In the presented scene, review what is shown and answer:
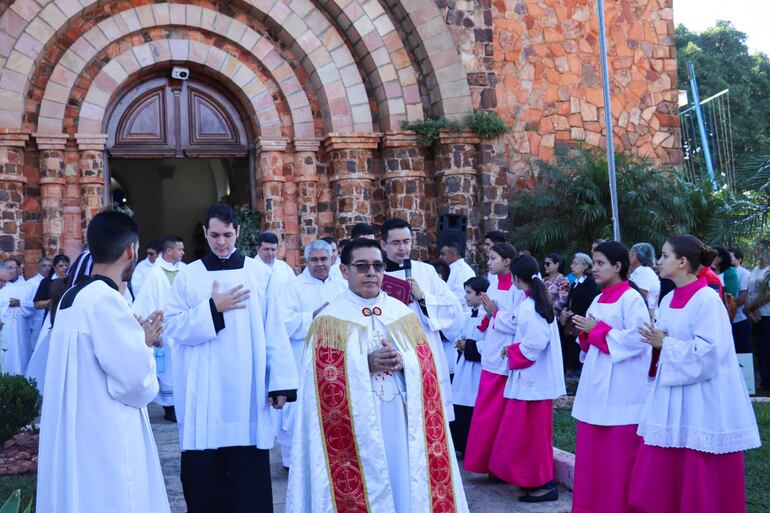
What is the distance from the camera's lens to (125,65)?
43.3 feet

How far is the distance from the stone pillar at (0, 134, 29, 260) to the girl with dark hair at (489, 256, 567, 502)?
837cm

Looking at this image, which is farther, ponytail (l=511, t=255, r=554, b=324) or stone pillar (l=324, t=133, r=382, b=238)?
stone pillar (l=324, t=133, r=382, b=238)

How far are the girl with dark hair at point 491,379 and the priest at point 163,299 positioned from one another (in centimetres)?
258

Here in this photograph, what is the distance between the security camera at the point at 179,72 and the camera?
535 inches

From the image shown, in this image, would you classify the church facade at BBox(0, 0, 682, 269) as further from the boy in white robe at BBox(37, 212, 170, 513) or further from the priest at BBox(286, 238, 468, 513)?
the boy in white robe at BBox(37, 212, 170, 513)

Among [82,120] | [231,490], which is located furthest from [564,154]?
[231,490]

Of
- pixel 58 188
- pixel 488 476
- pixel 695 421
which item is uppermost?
pixel 58 188

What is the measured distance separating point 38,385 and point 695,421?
573cm

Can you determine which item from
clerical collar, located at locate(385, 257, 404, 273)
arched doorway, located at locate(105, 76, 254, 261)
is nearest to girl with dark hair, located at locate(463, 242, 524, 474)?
clerical collar, located at locate(385, 257, 404, 273)

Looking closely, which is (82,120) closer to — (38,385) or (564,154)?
(38,385)

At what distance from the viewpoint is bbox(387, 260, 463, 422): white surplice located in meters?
6.55

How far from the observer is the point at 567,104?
A: 1512 centimetres

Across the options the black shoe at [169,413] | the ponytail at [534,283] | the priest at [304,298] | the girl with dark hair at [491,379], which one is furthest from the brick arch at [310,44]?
the ponytail at [534,283]

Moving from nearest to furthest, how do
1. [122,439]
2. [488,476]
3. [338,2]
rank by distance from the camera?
1. [122,439]
2. [488,476]
3. [338,2]
